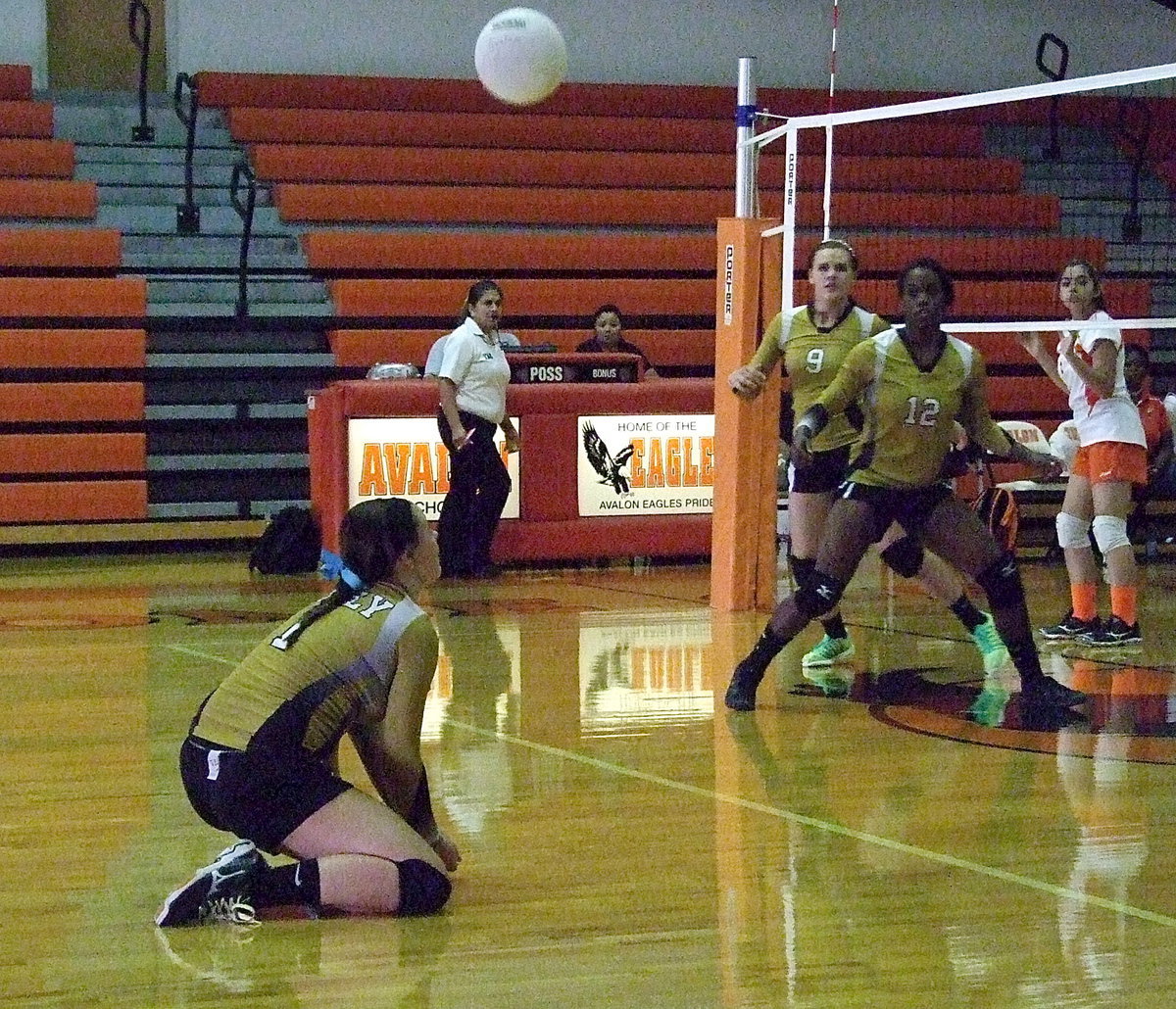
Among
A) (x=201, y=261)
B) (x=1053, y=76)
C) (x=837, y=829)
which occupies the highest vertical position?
(x=1053, y=76)

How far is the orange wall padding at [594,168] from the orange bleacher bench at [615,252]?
0.60 metres

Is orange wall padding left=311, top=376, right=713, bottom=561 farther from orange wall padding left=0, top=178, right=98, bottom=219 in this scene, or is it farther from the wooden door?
the wooden door

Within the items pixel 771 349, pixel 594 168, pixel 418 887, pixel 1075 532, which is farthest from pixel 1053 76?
pixel 418 887

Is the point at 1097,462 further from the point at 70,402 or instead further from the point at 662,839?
the point at 70,402

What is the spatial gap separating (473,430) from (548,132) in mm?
5342

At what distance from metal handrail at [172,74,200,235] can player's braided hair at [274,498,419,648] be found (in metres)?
10.1

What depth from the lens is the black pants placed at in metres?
10.7

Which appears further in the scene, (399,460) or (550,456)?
(550,456)

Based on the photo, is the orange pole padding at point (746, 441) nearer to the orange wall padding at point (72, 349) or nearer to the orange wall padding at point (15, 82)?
the orange wall padding at point (72, 349)

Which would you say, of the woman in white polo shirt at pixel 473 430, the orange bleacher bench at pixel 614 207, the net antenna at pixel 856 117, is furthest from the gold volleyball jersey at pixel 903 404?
the orange bleacher bench at pixel 614 207

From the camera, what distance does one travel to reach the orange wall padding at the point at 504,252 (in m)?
14.2

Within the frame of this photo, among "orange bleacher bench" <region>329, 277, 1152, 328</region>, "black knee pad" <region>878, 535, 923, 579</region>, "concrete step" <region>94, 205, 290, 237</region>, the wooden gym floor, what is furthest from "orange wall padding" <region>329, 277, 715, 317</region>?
"black knee pad" <region>878, 535, 923, 579</region>

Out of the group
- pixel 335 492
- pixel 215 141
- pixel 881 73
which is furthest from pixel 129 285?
pixel 881 73

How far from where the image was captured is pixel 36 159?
14.2 meters
